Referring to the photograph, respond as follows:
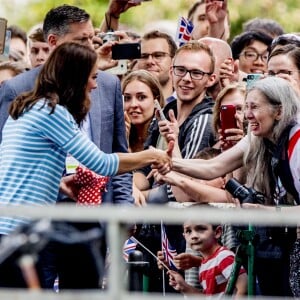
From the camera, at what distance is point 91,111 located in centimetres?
927

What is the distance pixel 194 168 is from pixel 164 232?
616 mm

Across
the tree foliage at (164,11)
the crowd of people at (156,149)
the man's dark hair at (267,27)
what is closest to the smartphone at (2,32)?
the crowd of people at (156,149)

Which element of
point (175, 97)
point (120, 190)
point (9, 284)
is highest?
point (175, 97)

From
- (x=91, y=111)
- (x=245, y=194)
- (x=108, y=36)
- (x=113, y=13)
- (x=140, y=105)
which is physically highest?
(x=113, y=13)

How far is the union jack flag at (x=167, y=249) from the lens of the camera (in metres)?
9.82

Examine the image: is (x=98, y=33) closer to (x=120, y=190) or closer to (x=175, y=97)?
(x=175, y=97)

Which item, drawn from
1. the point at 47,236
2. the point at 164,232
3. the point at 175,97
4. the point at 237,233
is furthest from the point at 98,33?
the point at 47,236

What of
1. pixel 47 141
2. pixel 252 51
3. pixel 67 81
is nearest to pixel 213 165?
pixel 67 81

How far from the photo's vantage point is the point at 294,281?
873 cm

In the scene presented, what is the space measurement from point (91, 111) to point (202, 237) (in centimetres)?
108

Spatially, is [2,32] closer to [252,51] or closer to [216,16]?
[216,16]

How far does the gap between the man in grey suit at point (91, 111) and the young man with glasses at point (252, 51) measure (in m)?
2.71

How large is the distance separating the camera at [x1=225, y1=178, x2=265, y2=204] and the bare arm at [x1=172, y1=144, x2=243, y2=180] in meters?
0.46

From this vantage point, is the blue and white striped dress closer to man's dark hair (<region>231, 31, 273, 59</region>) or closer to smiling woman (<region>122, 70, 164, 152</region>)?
smiling woman (<region>122, 70, 164, 152</region>)
